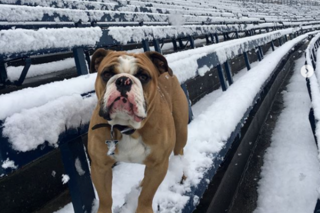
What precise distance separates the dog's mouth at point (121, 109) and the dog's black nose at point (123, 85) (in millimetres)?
21

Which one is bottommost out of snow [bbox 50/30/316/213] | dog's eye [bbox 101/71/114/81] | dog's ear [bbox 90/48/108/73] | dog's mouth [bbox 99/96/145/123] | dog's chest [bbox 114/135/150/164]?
snow [bbox 50/30/316/213]

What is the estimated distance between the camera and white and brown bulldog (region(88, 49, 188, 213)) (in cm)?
87

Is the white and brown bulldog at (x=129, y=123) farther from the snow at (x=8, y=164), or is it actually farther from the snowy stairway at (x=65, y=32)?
the snowy stairway at (x=65, y=32)

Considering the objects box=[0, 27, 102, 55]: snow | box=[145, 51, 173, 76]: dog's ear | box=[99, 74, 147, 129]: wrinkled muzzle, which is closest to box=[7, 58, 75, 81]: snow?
box=[0, 27, 102, 55]: snow

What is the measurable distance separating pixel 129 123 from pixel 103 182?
0.25m

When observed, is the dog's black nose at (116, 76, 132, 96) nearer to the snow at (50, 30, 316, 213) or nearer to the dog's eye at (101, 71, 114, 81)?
the dog's eye at (101, 71, 114, 81)

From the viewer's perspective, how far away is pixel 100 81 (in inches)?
37.8

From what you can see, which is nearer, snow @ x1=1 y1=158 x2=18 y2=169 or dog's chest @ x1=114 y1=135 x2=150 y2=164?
snow @ x1=1 y1=158 x2=18 y2=169

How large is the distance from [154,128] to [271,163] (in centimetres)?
180

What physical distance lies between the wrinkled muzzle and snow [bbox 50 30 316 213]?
0.42 meters

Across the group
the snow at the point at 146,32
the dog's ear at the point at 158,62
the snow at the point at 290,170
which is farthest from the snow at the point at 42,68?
the snow at the point at 290,170

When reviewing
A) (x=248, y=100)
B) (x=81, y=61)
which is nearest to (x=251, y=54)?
(x=248, y=100)

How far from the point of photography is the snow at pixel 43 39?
1161 millimetres

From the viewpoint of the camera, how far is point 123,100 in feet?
2.83
